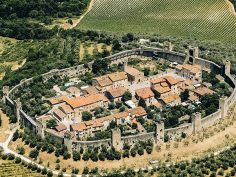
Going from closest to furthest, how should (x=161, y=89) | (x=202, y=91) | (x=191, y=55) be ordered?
(x=161, y=89)
(x=202, y=91)
(x=191, y=55)

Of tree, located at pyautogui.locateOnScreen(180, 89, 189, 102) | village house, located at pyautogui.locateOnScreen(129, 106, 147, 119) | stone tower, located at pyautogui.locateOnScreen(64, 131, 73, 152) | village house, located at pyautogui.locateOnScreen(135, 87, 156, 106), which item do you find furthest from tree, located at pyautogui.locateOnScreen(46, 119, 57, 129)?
tree, located at pyautogui.locateOnScreen(180, 89, 189, 102)

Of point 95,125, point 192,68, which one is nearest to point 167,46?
point 192,68

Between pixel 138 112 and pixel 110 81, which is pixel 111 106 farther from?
pixel 110 81

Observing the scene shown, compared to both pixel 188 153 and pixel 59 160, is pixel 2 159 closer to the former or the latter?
pixel 59 160

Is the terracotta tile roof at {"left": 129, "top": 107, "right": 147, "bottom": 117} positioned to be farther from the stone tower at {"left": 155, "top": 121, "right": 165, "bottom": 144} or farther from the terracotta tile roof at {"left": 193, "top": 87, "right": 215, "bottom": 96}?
the terracotta tile roof at {"left": 193, "top": 87, "right": 215, "bottom": 96}

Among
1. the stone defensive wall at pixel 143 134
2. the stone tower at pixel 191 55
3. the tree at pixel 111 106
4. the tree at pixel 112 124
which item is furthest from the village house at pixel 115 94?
the stone tower at pixel 191 55

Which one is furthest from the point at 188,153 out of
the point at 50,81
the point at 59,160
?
the point at 50,81

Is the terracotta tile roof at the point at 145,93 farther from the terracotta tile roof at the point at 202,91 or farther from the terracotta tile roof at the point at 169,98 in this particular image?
the terracotta tile roof at the point at 202,91
